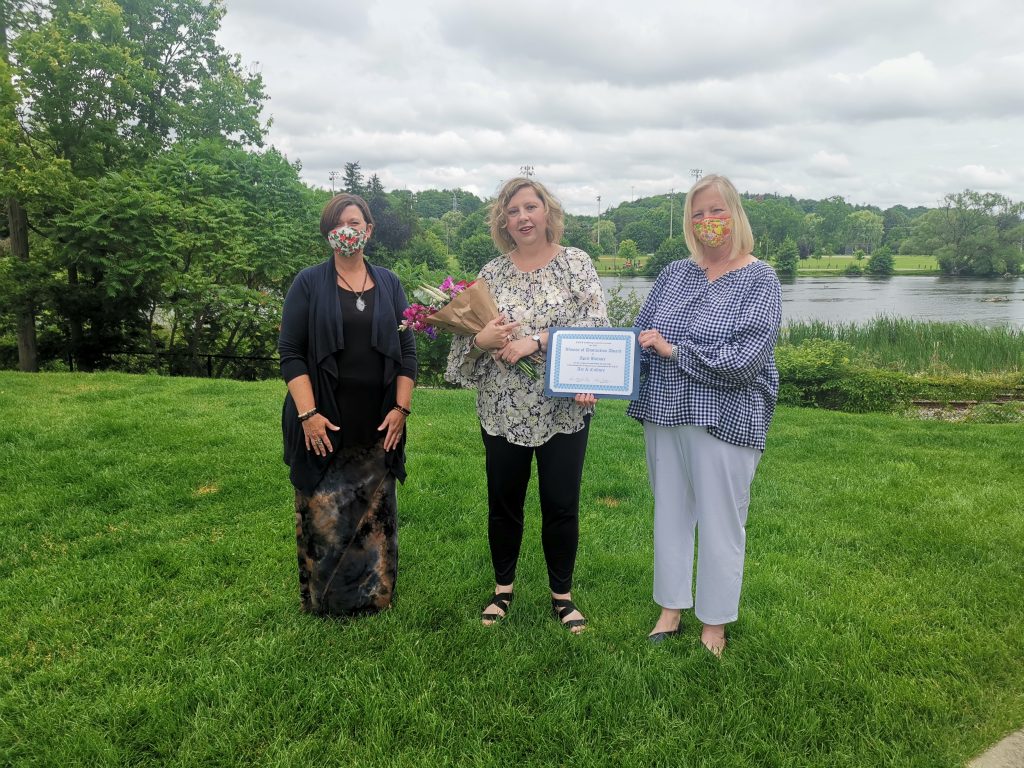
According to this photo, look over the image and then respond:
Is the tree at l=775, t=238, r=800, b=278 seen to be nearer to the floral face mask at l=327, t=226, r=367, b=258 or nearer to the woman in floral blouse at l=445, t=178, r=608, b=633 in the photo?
the woman in floral blouse at l=445, t=178, r=608, b=633

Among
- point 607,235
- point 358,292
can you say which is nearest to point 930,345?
point 358,292

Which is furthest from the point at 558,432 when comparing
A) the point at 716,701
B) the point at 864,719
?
the point at 864,719

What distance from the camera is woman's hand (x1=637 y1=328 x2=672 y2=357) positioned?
2576 millimetres

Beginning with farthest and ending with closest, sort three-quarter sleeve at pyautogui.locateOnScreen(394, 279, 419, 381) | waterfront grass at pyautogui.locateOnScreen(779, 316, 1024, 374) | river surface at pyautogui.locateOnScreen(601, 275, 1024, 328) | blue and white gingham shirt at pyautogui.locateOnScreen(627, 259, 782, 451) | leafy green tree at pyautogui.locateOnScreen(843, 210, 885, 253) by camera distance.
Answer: leafy green tree at pyautogui.locateOnScreen(843, 210, 885, 253) → river surface at pyautogui.locateOnScreen(601, 275, 1024, 328) → waterfront grass at pyautogui.locateOnScreen(779, 316, 1024, 374) → three-quarter sleeve at pyautogui.locateOnScreen(394, 279, 419, 381) → blue and white gingham shirt at pyautogui.locateOnScreen(627, 259, 782, 451)

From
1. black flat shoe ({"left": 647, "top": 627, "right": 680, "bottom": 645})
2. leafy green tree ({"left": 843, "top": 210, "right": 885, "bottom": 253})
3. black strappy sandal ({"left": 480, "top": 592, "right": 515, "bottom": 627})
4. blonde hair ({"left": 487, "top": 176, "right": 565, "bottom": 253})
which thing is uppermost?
leafy green tree ({"left": 843, "top": 210, "right": 885, "bottom": 253})

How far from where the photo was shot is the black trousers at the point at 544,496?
2.82 metres

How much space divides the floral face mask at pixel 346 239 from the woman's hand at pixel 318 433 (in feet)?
2.57

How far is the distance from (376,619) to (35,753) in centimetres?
135

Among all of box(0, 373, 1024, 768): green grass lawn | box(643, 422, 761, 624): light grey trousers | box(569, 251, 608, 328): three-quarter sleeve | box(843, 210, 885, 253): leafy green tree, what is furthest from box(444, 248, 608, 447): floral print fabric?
box(843, 210, 885, 253): leafy green tree

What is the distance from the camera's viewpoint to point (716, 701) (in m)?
2.45

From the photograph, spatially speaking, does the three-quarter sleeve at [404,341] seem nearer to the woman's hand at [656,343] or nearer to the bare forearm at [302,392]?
the bare forearm at [302,392]

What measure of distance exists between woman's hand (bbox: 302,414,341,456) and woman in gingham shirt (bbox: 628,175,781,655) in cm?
144

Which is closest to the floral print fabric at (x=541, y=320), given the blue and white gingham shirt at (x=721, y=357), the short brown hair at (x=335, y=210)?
the blue and white gingham shirt at (x=721, y=357)

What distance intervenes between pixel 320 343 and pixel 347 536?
999 millimetres
